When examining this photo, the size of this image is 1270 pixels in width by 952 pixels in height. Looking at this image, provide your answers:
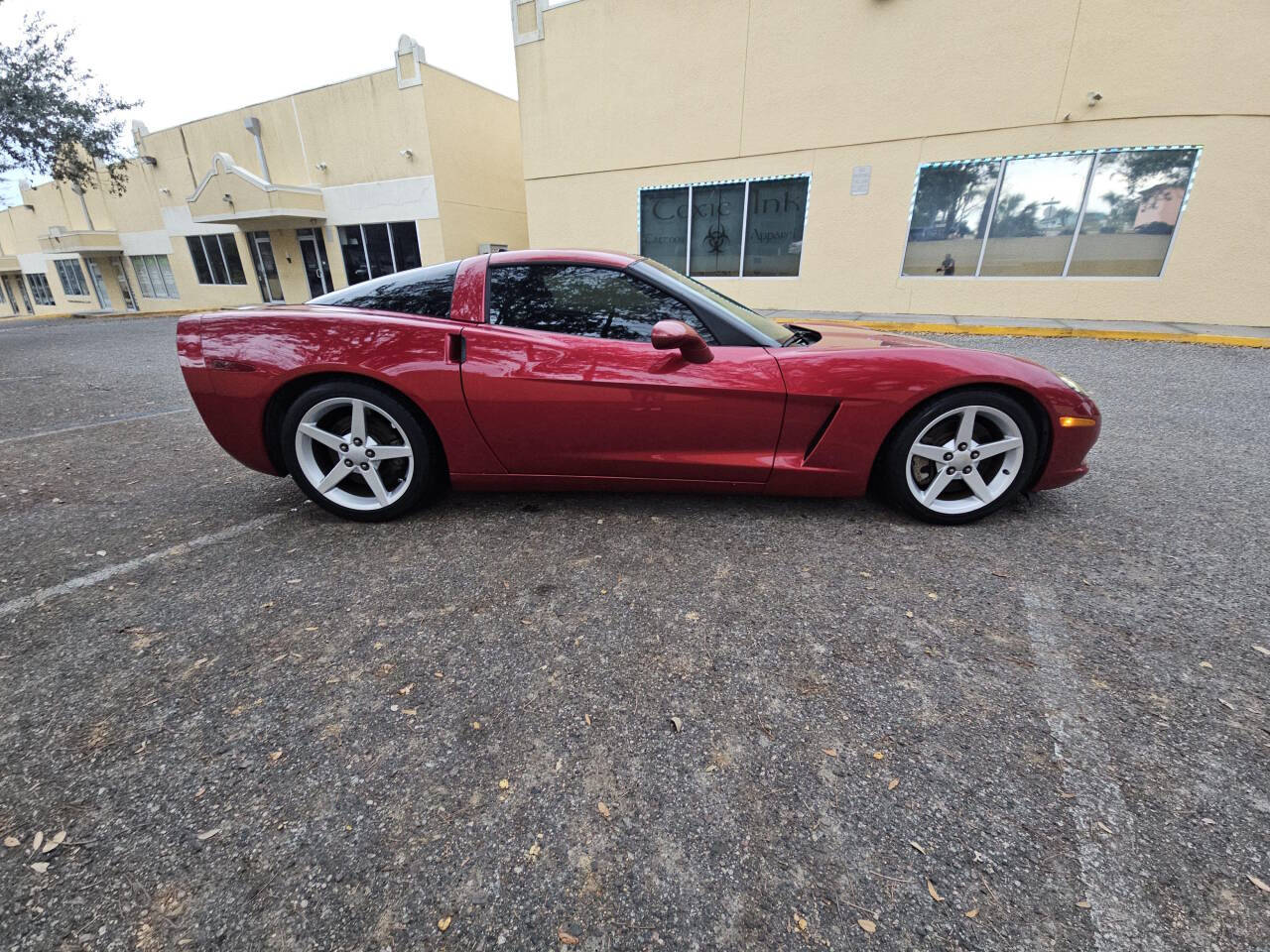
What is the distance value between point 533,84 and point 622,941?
15005mm

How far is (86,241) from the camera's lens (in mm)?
24828

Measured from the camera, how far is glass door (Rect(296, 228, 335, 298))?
18.7 meters

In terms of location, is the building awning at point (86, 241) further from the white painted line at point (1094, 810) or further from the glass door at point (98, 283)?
the white painted line at point (1094, 810)

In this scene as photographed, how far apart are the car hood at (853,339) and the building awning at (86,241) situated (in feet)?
112

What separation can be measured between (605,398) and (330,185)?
65.0ft

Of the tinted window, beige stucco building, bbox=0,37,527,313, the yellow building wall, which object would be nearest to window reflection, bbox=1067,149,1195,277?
the tinted window

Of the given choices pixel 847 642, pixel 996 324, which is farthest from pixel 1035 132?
pixel 847 642

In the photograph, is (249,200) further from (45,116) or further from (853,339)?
(853,339)

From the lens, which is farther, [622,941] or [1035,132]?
[1035,132]

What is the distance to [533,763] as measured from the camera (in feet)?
4.80

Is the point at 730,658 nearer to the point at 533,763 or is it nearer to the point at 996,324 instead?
the point at 533,763

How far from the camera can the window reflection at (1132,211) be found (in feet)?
27.4

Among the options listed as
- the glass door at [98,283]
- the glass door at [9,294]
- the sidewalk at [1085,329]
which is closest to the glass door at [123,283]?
the glass door at [98,283]

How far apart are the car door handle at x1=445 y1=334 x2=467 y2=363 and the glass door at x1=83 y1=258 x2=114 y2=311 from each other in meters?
37.0
